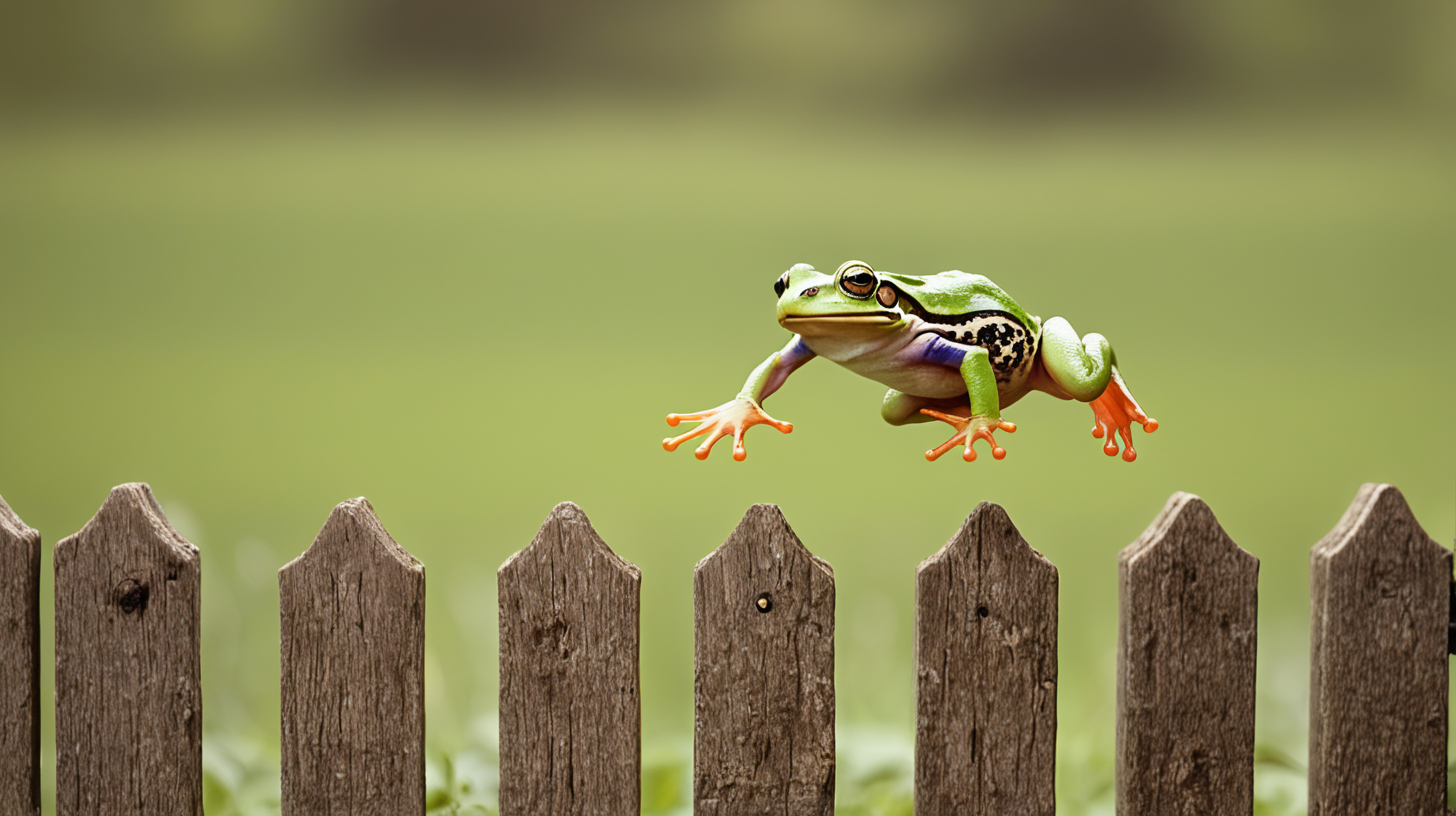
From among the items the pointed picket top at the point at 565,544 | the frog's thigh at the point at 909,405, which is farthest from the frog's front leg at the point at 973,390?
the pointed picket top at the point at 565,544

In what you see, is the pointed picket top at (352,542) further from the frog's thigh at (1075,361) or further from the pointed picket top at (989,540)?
the frog's thigh at (1075,361)

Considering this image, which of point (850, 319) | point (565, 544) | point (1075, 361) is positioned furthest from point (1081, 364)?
point (565, 544)

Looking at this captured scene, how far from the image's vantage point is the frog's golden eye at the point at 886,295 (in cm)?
132

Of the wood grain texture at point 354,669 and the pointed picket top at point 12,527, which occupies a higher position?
the pointed picket top at point 12,527

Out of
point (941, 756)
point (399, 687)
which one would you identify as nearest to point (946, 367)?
point (941, 756)

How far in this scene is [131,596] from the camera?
1.53m

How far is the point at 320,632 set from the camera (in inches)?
58.7

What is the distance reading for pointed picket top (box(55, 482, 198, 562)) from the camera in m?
1.52

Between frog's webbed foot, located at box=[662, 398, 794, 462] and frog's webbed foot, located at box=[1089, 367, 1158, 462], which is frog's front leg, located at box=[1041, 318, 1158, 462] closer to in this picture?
frog's webbed foot, located at box=[1089, 367, 1158, 462]

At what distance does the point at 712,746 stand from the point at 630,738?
0.39 ft

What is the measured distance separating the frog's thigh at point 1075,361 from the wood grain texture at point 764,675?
0.42 meters

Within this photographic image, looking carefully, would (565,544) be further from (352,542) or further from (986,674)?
(986,674)

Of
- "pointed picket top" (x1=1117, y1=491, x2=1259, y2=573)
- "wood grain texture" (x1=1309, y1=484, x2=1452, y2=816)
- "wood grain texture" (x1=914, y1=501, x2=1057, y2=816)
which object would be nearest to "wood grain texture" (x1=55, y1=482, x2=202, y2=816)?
"wood grain texture" (x1=914, y1=501, x2=1057, y2=816)

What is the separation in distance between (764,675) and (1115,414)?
2.18 ft
